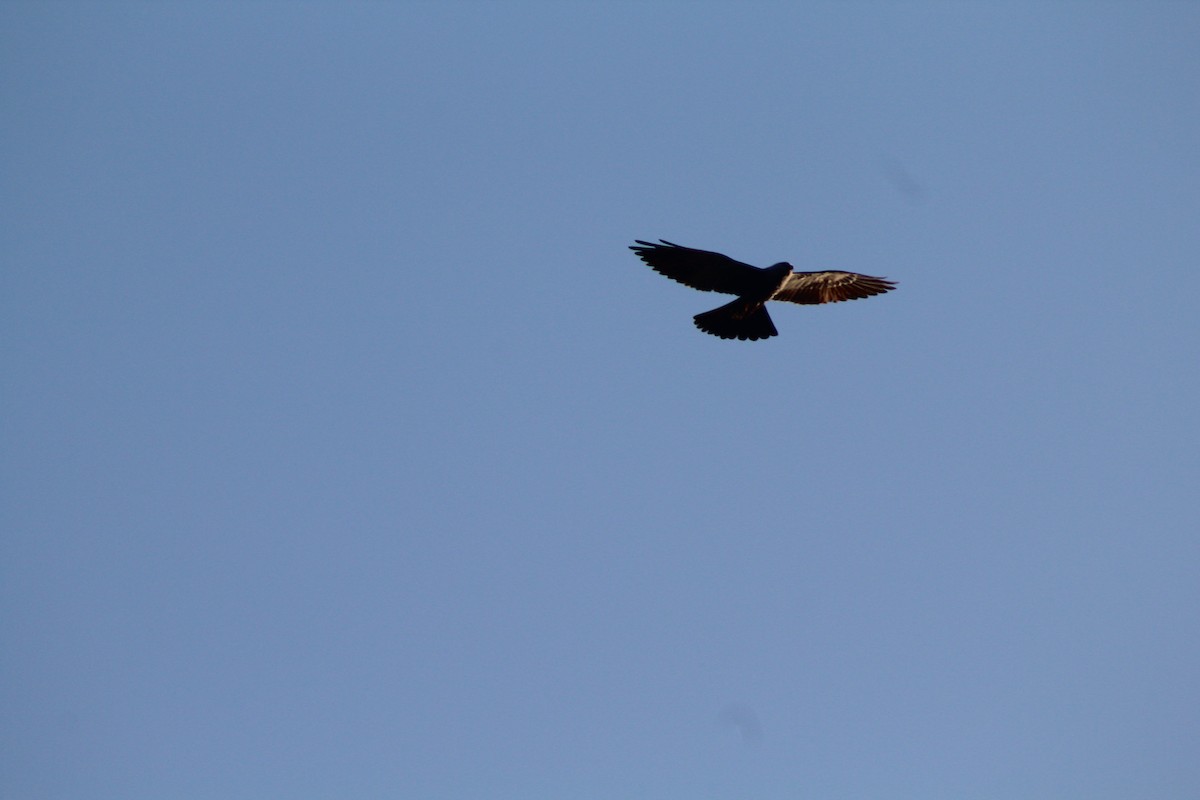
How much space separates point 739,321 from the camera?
17.4 meters

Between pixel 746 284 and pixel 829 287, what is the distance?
1.75 metres

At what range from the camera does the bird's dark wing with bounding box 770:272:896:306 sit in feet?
58.1

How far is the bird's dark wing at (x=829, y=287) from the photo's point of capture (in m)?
17.7

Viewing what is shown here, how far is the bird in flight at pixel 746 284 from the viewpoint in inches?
653

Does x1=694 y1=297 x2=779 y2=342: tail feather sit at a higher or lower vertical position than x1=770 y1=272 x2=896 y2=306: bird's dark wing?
lower

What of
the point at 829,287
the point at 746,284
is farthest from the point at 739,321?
the point at 829,287

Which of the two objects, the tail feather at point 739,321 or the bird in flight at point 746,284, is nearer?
the bird in flight at point 746,284

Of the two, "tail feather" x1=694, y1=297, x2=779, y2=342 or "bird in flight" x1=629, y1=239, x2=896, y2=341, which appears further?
"tail feather" x1=694, y1=297, x2=779, y2=342

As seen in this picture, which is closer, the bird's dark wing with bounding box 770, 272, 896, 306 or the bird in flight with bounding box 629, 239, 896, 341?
the bird in flight with bounding box 629, 239, 896, 341

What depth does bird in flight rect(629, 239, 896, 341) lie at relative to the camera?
16594 millimetres

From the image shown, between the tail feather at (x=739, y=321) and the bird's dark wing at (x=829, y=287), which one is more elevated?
the bird's dark wing at (x=829, y=287)

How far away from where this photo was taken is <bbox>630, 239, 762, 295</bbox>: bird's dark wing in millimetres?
16453

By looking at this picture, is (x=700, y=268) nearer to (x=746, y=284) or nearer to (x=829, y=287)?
(x=746, y=284)

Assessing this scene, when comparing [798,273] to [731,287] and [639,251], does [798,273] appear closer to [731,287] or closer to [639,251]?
[731,287]
